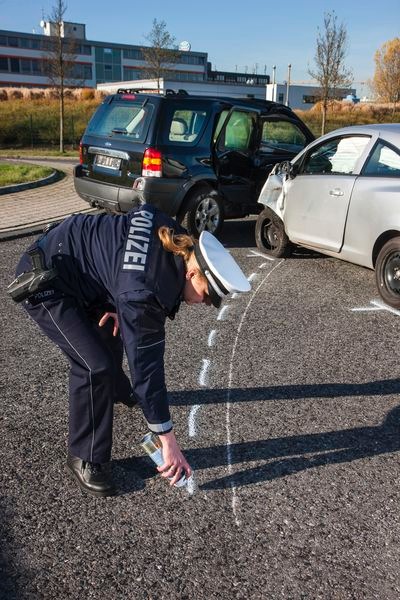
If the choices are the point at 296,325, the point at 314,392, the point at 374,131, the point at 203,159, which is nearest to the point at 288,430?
the point at 314,392

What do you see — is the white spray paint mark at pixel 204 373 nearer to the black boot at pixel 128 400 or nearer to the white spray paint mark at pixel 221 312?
the black boot at pixel 128 400

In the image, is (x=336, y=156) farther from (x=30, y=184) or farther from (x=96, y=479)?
(x=30, y=184)

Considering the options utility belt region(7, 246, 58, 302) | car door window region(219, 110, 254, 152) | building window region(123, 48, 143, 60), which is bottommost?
utility belt region(7, 246, 58, 302)

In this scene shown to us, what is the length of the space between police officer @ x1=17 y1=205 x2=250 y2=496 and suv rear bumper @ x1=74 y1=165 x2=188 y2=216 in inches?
177

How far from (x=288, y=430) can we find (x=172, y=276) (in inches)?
61.2

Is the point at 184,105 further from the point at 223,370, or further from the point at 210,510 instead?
the point at 210,510

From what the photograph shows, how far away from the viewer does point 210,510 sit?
282 centimetres

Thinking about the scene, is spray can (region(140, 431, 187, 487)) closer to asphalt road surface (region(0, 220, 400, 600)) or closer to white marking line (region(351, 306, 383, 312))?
asphalt road surface (region(0, 220, 400, 600))

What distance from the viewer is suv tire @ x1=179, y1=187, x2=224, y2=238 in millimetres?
7840

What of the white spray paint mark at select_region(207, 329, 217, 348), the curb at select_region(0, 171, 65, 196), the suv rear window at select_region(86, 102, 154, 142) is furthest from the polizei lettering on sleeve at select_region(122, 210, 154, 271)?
the curb at select_region(0, 171, 65, 196)

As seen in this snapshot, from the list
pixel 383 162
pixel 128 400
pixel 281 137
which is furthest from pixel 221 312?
pixel 281 137

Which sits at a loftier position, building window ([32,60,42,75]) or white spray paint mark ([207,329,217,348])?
building window ([32,60,42,75])

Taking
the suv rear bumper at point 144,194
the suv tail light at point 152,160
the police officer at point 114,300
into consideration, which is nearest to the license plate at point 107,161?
the suv rear bumper at point 144,194

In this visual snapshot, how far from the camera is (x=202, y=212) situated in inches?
316
